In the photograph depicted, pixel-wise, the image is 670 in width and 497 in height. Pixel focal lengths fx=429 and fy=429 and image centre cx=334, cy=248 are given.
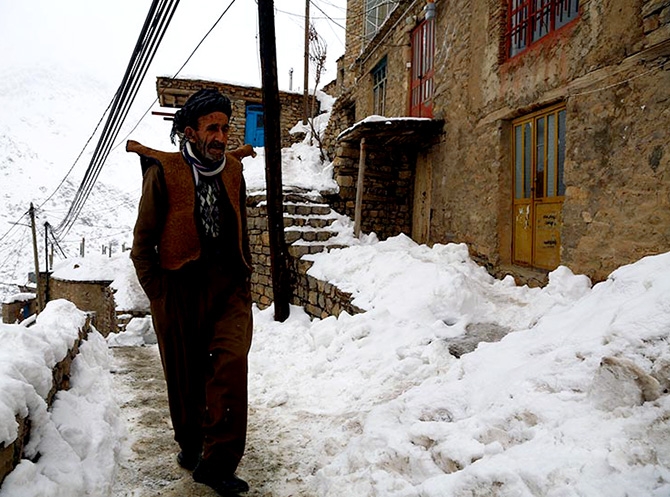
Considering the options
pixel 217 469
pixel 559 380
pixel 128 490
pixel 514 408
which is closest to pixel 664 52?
pixel 559 380

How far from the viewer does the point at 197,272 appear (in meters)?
2.16

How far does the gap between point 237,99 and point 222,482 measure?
55.1ft

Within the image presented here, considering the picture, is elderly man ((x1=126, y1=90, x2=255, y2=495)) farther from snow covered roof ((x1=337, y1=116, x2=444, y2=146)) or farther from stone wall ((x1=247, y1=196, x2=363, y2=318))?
snow covered roof ((x1=337, y1=116, x2=444, y2=146))

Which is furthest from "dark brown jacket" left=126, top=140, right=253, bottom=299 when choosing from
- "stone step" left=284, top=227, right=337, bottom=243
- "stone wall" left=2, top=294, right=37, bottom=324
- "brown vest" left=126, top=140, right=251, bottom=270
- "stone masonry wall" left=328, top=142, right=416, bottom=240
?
"stone wall" left=2, top=294, right=37, bottom=324

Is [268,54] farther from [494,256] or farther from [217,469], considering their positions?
[217,469]

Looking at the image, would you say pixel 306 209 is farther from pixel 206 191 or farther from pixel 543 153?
pixel 206 191

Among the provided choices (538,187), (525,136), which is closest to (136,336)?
(538,187)

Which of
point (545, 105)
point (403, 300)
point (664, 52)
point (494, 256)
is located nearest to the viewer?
point (664, 52)

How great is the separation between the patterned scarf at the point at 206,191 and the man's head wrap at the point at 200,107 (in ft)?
0.36

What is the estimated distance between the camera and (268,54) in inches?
217

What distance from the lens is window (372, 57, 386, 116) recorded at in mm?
11344

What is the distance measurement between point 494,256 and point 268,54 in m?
4.15

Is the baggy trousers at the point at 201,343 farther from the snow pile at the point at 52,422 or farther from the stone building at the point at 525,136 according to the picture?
the stone building at the point at 525,136

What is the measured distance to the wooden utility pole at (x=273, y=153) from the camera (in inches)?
210
